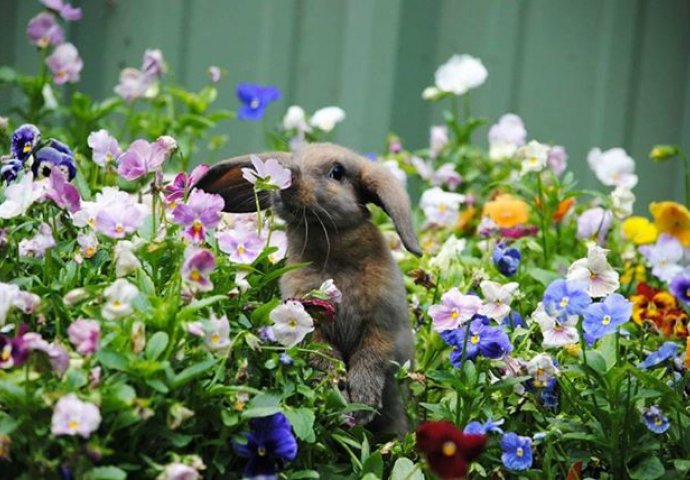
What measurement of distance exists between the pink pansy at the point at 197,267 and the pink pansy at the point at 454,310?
0.54 meters

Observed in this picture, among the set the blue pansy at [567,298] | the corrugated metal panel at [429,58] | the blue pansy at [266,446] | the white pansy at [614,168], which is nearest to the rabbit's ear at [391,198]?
the blue pansy at [567,298]

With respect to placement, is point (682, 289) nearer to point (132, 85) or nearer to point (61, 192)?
point (61, 192)

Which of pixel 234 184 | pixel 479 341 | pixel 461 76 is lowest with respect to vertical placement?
pixel 479 341

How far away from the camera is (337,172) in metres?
2.42

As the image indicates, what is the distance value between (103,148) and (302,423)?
30.6 inches

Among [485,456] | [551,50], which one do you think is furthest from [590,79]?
[485,456]

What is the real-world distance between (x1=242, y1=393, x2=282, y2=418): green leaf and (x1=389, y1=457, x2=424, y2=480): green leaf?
0.29 meters

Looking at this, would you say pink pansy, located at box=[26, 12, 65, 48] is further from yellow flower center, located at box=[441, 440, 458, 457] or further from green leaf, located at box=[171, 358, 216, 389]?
Answer: yellow flower center, located at box=[441, 440, 458, 457]

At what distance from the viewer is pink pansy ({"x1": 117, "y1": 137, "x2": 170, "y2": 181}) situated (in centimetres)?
209

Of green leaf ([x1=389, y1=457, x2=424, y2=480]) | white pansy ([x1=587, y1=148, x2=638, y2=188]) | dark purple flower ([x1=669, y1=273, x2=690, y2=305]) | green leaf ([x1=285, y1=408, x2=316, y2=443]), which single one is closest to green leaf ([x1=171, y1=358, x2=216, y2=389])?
green leaf ([x1=285, y1=408, x2=316, y2=443])

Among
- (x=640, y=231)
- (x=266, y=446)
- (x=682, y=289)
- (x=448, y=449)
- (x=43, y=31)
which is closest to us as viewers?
(x=448, y=449)

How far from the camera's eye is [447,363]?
8.55 ft

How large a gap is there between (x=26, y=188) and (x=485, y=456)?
1034mm

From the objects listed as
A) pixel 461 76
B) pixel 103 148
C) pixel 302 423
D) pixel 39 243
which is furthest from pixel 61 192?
pixel 461 76
